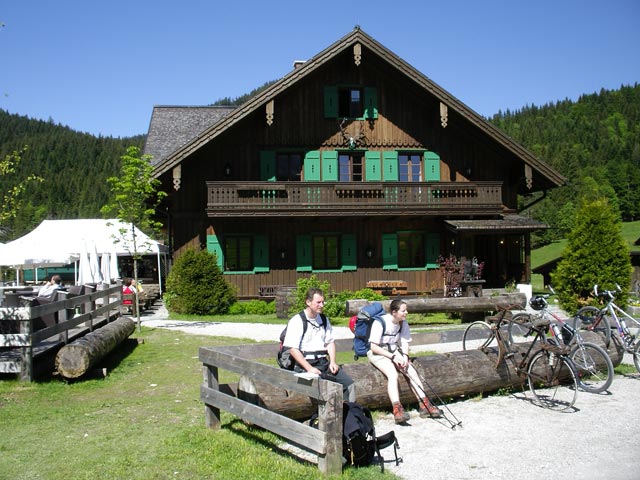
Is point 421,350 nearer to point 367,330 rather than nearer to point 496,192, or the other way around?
point 367,330

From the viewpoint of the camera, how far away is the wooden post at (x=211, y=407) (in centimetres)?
720

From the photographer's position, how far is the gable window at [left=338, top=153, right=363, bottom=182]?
981 inches

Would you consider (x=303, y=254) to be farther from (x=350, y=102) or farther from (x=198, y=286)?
(x=350, y=102)

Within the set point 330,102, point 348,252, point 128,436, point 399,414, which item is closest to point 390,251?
point 348,252

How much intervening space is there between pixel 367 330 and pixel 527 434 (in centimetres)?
232

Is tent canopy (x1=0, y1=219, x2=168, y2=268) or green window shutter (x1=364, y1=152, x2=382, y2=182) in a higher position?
green window shutter (x1=364, y1=152, x2=382, y2=182)

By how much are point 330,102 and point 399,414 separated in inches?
740

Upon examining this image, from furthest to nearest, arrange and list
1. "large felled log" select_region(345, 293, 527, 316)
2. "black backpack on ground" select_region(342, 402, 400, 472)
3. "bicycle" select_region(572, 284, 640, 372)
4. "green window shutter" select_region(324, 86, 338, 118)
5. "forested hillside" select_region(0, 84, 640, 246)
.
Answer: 1. "forested hillside" select_region(0, 84, 640, 246)
2. "green window shutter" select_region(324, 86, 338, 118)
3. "large felled log" select_region(345, 293, 527, 316)
4. "bicycle" select_region(572, 284, 640, 372)
5. "black backpack on ground" select_region(342, 402, 400, 472)

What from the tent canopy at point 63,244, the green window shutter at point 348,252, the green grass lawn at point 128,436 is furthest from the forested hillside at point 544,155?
the green grass lawn at point 128,436

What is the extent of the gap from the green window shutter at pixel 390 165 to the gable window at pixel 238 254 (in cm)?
618

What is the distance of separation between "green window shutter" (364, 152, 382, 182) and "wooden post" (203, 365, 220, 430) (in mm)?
18142

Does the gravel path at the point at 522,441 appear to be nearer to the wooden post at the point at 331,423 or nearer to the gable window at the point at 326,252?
the wooden post at the point at 331,423

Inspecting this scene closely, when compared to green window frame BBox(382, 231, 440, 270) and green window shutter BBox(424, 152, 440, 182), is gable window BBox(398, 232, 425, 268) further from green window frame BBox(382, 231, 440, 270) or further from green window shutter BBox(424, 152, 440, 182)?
green window shutter BBox(424, 152, 440, 182)

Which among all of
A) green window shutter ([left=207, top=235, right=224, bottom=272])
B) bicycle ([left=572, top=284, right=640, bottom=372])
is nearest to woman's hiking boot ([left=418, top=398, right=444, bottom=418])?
bicycle ([left=572, top=284, right=640, bottom=372])
